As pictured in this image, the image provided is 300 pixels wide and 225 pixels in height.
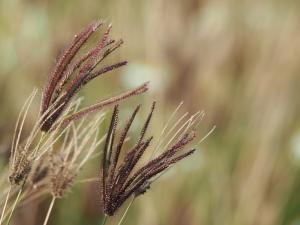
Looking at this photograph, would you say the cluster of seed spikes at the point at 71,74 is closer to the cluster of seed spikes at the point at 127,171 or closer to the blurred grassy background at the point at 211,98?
the cluster of seed spikes at the point at 127,171

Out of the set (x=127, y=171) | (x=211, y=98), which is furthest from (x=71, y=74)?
(x=211, y=98)

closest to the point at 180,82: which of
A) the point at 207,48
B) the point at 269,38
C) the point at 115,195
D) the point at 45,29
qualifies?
the point at 207,48

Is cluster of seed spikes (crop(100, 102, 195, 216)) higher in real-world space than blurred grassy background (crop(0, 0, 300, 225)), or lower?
lower

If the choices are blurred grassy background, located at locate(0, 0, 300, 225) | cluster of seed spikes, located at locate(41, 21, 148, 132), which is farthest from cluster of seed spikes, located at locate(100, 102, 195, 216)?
blurred grassy background, located at locate(0, 0, 300, 225)

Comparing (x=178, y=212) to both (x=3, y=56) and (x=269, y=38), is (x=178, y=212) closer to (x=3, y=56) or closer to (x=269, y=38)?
(x=269, y=38)

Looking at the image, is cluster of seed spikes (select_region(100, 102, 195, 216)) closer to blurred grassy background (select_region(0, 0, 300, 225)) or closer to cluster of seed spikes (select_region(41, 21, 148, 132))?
cluster of seed spikes (select_region(41, 21, 148, 132))

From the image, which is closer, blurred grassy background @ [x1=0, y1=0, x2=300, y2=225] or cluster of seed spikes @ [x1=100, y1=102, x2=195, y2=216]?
cluster of seed spikes @ [x1=100, y1=102, x2=195, y2=216]
